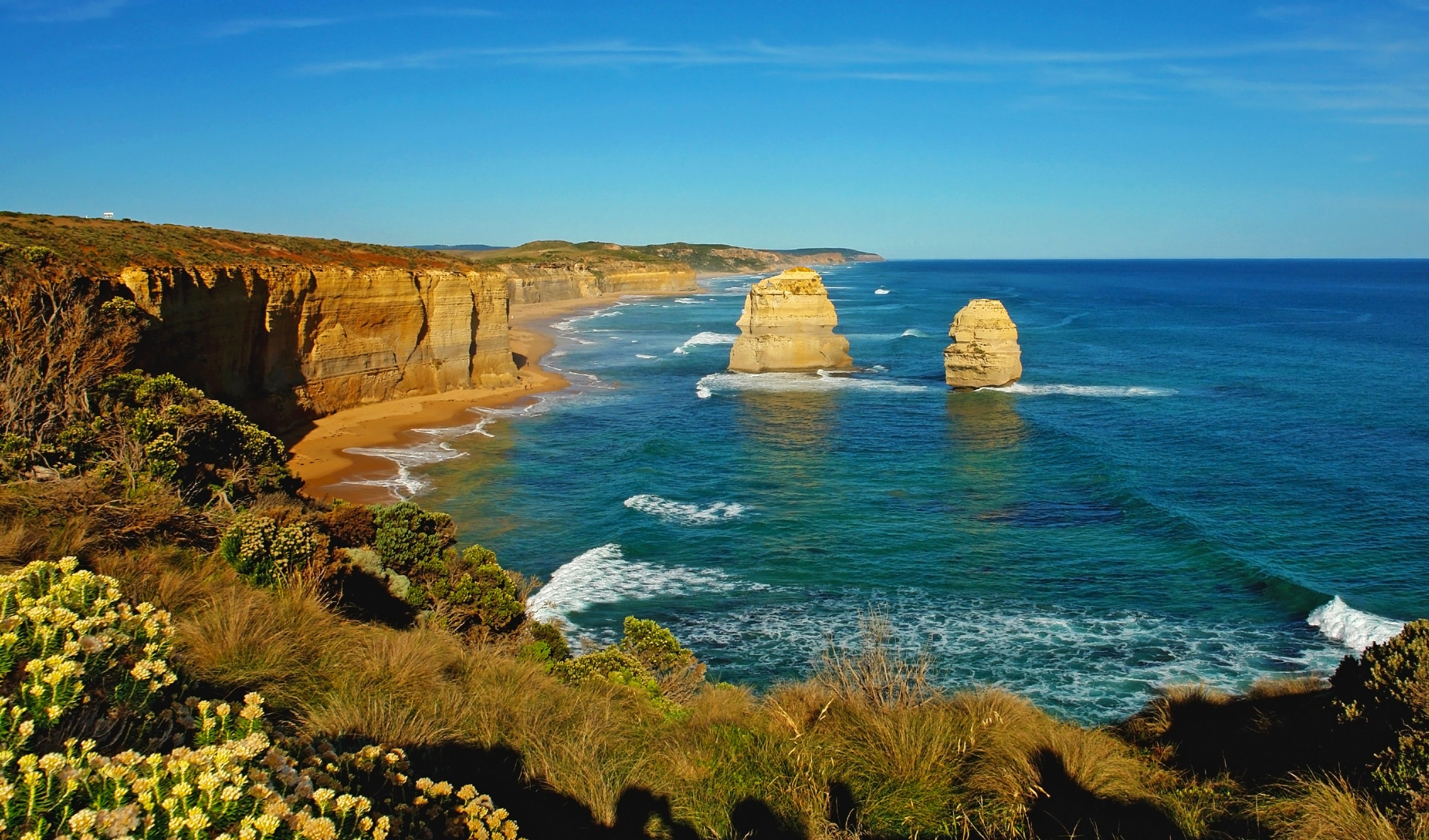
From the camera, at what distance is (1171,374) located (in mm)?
52469

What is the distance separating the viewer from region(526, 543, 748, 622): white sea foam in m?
19.4

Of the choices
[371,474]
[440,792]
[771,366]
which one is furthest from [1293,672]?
[771,366]

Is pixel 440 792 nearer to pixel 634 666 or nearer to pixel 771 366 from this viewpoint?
pixel 634 666

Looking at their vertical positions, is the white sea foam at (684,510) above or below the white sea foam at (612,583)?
above

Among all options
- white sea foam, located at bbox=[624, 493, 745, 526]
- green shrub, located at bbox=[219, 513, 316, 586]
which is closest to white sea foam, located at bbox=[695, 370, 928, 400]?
white sea foam, located at bbox=[624, 493, 745, 526]

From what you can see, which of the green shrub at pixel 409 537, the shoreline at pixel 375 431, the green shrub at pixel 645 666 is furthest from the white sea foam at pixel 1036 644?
the shoreline at pixel 375 431

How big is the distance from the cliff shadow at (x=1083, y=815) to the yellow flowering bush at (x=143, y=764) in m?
4.81

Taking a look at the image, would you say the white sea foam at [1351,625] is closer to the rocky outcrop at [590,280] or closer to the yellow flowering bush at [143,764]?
the yellow flowering bush at [143,764]

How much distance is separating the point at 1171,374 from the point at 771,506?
36.7 meters

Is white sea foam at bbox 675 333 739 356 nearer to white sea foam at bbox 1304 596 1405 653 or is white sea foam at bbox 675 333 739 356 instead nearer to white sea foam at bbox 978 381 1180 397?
white sea foam at bbox 978 381 1180 397

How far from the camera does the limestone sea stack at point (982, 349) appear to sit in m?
47.1

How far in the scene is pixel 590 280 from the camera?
431ft

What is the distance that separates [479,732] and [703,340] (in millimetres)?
68194

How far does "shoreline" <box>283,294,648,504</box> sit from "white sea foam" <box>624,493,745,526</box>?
24.2 feet
